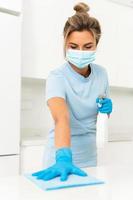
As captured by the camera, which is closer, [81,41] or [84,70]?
[81,41]

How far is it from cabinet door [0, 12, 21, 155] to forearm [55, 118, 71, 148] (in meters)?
0.86

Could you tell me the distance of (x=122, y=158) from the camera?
2543 mm

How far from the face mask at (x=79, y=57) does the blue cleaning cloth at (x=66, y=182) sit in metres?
0.59

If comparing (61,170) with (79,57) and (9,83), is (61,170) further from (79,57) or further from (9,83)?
(9,83)

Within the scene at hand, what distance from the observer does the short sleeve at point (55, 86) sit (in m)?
1.19

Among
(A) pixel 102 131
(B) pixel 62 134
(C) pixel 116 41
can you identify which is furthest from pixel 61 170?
(C) pixel 116 41

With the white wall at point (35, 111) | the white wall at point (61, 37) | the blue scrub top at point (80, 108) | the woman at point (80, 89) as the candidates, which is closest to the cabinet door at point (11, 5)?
the white wall at point (61, 37)

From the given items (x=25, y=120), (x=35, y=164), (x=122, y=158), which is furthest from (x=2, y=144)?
(x=122, y=158)

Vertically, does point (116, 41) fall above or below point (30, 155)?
above

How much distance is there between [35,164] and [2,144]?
0.93ft

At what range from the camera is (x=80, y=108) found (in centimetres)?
128

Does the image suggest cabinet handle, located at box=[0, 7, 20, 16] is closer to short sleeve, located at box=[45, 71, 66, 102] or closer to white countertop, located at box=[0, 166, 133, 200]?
short sleeve, located at box=[45, 71, 66, 102]

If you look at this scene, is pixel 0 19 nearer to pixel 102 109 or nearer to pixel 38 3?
pixel 38 3

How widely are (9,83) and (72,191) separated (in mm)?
1287
